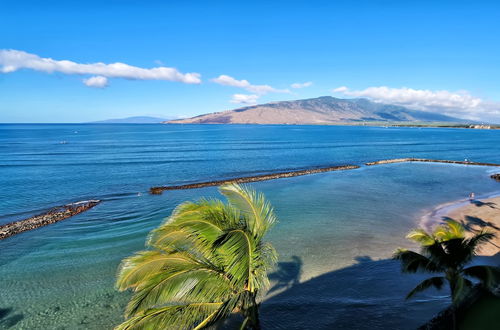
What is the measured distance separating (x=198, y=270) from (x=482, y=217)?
30.1 metres

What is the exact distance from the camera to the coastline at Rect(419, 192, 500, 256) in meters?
21.8

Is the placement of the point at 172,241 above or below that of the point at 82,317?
above

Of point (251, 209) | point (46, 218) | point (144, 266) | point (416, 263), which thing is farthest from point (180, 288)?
point (46, 218)

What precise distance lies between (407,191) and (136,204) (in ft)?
118

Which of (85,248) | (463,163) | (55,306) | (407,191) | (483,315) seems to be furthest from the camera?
(463,163)

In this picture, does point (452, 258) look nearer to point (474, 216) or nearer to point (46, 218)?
point (474, 216)

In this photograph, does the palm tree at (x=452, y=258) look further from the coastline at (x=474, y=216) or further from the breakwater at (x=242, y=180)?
the breakwater at (x=242, y=180)

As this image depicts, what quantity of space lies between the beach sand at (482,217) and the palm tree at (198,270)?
1894cm

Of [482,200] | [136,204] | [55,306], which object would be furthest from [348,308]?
[482,200]

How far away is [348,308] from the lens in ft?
44.3

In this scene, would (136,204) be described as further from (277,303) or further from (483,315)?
(483,315)

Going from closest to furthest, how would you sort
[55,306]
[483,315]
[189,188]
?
1. [483,315]
2. [55,306]
3. [189,188]

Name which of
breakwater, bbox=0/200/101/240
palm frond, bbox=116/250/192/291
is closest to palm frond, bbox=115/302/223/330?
palm frond, bbox=116/250/192/291

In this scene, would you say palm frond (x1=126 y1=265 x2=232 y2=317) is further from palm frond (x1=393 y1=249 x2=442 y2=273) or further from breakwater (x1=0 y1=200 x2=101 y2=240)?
breakwater (x1=0 y1=200 x2=101 y2=240)
